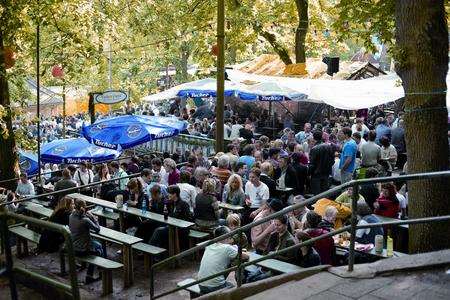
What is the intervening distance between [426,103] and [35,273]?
13.0ft

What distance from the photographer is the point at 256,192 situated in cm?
1005

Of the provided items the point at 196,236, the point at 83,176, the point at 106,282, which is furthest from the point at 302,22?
the point at 106,282

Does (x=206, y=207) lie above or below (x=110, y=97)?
below

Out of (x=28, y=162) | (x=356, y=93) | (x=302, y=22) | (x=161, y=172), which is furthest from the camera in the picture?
(x=302, y=22)

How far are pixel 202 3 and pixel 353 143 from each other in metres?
12.0

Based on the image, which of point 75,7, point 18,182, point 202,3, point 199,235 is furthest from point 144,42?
point 199,235

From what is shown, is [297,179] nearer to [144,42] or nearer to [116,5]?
[116,5]

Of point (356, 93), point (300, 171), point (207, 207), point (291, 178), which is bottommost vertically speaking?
point (207, 207)

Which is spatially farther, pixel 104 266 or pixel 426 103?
pixel 104 266

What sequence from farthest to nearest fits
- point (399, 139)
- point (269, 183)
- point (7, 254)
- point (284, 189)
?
point (399, 139), point (284, 189), point (269, 183), point (7, 254)

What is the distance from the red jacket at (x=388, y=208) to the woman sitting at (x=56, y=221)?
527 centimetres

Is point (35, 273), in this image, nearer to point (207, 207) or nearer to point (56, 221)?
point (207, 207)

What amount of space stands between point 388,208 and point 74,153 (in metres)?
10.5

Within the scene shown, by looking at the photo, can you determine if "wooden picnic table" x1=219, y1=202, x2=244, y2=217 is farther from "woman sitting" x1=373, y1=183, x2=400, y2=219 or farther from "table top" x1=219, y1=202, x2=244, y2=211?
"woman sitting" x1=373, y1=183, x2=400, y2=219
